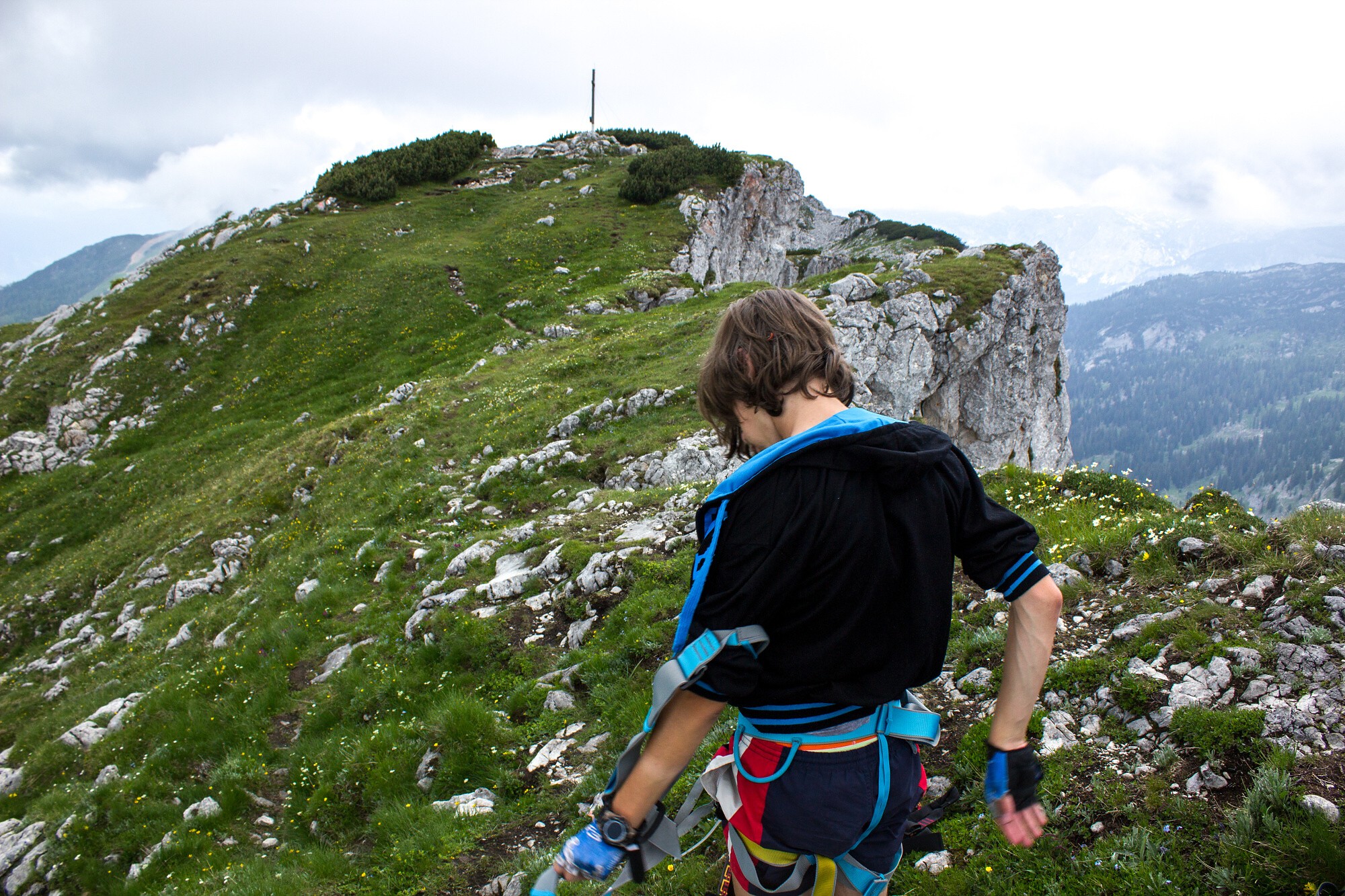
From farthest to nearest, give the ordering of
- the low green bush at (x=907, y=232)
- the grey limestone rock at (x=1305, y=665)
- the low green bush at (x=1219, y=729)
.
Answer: the low green bush at (x=907, y=232), the grey limestone rock at (x=1305, y=665), the low green bush at (x=1219, y=729)

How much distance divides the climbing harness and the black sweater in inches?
2.0

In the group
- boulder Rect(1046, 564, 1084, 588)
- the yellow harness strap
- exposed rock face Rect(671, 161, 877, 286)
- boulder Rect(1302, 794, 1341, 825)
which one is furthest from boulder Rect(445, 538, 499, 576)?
exposed rock face Rect(671, 161, 877, 286)

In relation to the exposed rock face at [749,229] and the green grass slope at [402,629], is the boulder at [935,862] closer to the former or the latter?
the green grass slope at [402,629]

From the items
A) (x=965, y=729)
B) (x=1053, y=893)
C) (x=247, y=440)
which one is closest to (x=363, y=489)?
(x=247, y=440)

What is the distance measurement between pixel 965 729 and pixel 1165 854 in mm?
1837

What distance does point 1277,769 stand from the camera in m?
3.91

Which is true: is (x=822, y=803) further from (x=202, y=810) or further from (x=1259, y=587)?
(x=202, y=810)

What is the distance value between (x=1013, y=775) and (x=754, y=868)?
126 centimetres

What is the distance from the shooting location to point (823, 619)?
2471 millimetres

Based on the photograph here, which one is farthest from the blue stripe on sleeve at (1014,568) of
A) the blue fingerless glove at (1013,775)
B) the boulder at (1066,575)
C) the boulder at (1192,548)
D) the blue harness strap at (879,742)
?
the boulder at (1192,548)

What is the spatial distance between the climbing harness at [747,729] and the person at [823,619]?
0.5 inches

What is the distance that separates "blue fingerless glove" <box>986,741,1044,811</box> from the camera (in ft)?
8.84

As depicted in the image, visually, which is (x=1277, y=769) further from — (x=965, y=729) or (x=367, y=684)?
(x=367, y=684)

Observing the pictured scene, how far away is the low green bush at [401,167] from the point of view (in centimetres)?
4847
